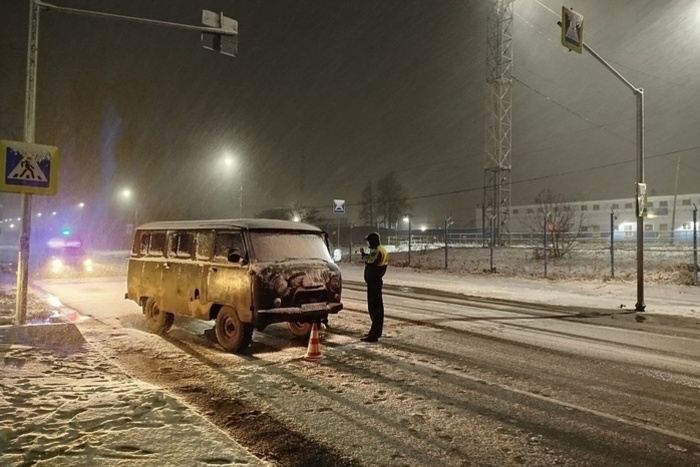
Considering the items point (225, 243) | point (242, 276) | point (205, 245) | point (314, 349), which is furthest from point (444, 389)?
point (205, 245)

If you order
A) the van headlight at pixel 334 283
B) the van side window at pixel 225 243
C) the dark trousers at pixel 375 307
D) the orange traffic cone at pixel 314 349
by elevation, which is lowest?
the orange traffic cone at pixel 314 349

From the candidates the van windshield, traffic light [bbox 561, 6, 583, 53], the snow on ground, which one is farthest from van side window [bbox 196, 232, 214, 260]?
traffic light [bbox 561, 6, 583, 53]

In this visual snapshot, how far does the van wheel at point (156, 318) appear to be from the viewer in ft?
32.0

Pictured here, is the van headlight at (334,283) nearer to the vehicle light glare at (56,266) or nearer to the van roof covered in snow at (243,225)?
the van roof covered in snow at (243,225)

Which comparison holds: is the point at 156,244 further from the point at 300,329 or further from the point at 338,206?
the point at 338,206

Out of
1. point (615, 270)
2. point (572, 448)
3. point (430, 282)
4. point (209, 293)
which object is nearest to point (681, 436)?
point (572, 448)

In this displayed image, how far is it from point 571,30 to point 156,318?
1124cm

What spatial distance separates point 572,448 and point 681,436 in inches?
45.4

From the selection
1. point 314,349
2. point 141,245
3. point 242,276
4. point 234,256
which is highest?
point 141,245

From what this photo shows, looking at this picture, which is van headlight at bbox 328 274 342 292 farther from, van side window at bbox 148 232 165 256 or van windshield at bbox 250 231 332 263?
van side window at bbox 148 232 165 256

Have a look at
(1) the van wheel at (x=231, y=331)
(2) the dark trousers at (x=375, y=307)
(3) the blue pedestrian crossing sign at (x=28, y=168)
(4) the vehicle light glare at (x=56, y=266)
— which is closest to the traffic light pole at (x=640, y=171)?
(2) the dark trousers at (x=375, y=307)

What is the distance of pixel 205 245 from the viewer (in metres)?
8.67

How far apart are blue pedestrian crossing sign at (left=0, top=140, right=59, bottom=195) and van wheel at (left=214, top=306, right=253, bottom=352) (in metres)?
4.49

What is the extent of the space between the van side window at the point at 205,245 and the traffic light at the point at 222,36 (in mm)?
4140
